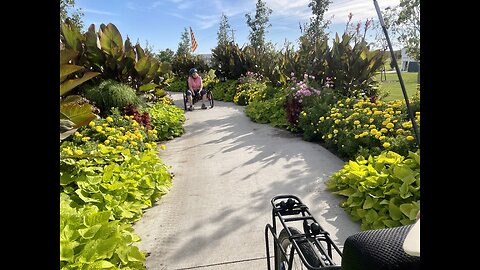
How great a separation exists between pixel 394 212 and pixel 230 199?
162cm

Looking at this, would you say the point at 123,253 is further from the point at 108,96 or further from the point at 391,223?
the point at 108,96

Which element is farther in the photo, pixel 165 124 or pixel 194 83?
pixel 194 83

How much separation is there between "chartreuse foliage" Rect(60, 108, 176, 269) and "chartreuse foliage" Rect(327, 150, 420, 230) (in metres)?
1.87

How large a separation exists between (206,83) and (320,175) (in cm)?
1284

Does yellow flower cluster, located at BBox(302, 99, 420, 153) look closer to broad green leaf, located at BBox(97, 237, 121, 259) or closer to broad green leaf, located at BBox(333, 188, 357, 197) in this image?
broad green leaf, located at BBox(333, 188, 357, 197)

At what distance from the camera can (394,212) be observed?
9.69 ft

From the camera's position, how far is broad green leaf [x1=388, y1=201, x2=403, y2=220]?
2918mm

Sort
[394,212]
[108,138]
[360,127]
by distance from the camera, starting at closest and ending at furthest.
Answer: [394,212]
[108,138]
[360,127]

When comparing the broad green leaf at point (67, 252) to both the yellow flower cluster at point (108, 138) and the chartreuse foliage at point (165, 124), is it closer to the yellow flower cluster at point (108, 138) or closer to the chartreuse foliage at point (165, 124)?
the yellow flower cluster at point (108, 138)

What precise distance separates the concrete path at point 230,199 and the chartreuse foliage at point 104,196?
0.19 m

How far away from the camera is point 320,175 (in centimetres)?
449

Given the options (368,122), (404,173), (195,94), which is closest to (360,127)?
(368,122)

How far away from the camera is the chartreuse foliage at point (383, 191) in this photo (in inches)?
116
